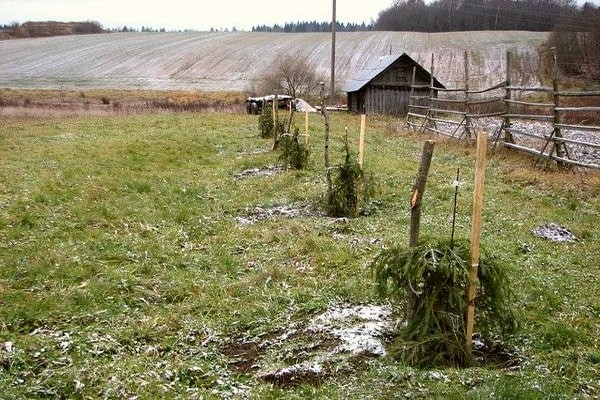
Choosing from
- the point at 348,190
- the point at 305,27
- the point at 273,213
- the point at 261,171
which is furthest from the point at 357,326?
the point at 305,27

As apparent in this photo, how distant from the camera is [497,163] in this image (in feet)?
45.6

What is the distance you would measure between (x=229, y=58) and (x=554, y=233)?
2630 inches

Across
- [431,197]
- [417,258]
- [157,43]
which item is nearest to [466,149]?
[431,197]

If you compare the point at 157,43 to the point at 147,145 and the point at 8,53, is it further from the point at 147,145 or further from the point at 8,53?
the point at 147,145

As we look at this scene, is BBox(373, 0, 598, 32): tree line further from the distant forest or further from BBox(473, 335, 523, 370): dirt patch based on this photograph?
BBox(473, 335, 523, 370): dirt patch

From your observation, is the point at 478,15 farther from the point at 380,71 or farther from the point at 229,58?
the point at 380,71

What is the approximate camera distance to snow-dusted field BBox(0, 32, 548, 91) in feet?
186

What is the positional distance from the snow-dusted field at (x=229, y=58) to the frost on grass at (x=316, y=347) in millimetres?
47338

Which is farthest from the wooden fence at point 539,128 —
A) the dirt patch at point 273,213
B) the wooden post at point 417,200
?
the wooden post at point 417,200

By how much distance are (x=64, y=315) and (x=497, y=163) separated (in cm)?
1169

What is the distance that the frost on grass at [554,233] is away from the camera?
25.4ft

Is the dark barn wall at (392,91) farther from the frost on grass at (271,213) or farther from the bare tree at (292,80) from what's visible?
the frost on grass at (271,213)

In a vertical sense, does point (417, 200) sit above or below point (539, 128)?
above

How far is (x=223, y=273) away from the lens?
22.5ft
